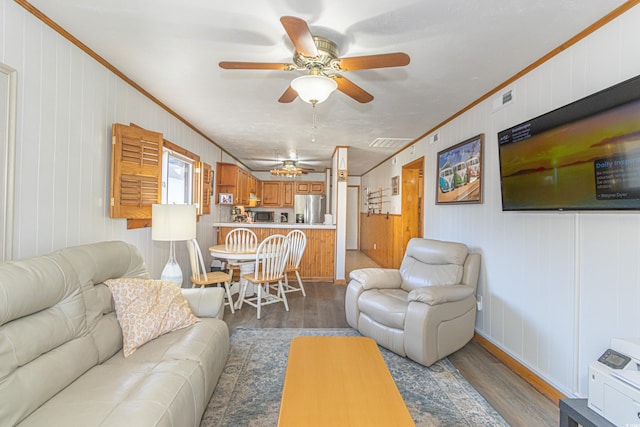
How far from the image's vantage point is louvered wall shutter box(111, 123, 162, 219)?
2.44 metres

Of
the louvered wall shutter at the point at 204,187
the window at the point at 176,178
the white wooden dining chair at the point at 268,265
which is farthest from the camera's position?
the louvered wall shutter at the point at 204,187

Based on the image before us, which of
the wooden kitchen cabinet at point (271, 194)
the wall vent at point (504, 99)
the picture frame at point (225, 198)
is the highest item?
the wall vent at point (504, 99)

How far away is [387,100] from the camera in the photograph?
2.98 metres

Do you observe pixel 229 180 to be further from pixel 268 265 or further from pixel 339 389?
pixel 339 389

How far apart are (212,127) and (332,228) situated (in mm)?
2505

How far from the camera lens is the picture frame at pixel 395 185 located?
17.9 feet

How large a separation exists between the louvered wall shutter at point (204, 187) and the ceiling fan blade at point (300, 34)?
10.5ft

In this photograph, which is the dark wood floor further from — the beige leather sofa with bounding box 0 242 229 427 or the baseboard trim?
the beige leather sofa with bounding box 0 242 229 427

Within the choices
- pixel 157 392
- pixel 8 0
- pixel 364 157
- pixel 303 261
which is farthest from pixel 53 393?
pixel 364 157

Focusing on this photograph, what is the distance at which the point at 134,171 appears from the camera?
102 inches

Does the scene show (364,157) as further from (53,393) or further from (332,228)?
(53,393)

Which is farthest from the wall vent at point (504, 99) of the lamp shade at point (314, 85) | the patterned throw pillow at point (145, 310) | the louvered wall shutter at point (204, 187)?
the louvered wall shutter at point (204, 187)

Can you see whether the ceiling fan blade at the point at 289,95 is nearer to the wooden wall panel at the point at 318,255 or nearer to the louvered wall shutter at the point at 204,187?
the louvered wall shutter at the point at 204,187

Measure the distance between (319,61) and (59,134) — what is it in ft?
5.96
